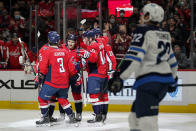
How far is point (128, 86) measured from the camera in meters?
9.09

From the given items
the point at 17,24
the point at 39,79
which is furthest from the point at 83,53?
the point at 17,24

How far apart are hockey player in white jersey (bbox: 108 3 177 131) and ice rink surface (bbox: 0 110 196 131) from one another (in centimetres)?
288

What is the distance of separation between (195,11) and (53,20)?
316 cm

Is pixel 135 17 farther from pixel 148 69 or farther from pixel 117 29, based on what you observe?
pixel 148 69

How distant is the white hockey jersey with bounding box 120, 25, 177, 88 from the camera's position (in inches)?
157

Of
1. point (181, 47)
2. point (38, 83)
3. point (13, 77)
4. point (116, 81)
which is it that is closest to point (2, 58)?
point (13, 77)

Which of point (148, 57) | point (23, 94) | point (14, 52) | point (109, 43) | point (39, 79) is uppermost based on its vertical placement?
point (148, 57)

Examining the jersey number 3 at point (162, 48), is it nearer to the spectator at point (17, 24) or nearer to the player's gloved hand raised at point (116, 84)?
the player's gloved hand raised at point (116, 84)

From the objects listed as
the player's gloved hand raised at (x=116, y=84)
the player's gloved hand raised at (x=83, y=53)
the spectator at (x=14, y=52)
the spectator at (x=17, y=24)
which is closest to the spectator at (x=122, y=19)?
the spectator at (x=14, y=52)

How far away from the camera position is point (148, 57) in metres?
4.05

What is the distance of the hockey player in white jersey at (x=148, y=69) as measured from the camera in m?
3.98

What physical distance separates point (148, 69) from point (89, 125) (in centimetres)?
337

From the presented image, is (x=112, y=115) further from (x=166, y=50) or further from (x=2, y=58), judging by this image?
(x=166, y=50)

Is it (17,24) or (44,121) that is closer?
(44,121)
